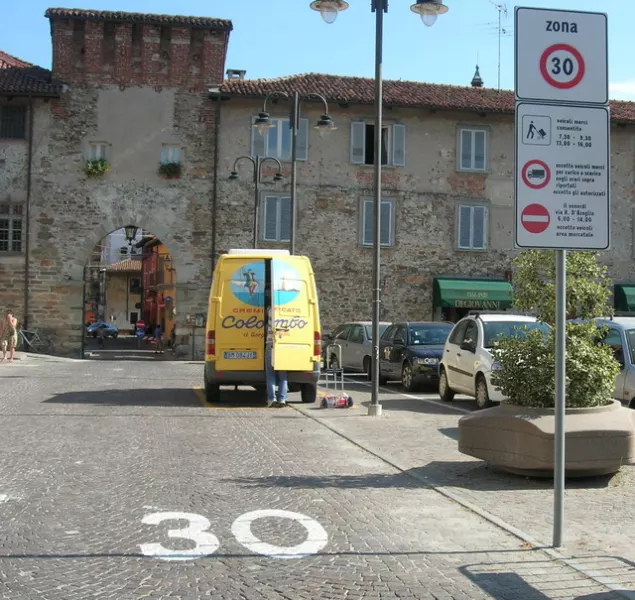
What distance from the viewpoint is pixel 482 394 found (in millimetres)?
15055

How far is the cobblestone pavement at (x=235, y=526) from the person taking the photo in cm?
502

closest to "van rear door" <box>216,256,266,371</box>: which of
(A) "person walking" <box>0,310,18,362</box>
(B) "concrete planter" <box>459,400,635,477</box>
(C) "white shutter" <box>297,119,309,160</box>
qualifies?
(B) "concrete planter" <box>459,400,635,477</box>

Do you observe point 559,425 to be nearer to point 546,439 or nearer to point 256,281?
point 546,439

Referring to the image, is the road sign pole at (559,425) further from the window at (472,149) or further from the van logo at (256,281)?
the window at (472,149)

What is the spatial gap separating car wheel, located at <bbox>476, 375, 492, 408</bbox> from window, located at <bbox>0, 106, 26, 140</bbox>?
24682 mm

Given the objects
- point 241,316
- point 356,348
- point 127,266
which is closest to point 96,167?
point 356,348

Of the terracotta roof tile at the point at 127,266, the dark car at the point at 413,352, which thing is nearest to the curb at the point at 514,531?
the dark car at the point at 413,352

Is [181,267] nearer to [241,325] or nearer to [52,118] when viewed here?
[52,118]

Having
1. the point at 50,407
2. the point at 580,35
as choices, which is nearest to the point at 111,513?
the point at 580,35

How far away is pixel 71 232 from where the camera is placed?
34125mm

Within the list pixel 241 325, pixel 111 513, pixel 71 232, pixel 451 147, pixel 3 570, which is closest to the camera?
pixel 3 570

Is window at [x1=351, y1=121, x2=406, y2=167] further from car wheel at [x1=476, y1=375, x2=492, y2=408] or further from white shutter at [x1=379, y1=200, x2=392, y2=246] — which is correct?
car wheel at [x1=476, y1=375, x2=492, y2=408]

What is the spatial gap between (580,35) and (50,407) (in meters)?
11.0

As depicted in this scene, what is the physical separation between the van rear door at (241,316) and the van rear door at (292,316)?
40 centimetres
